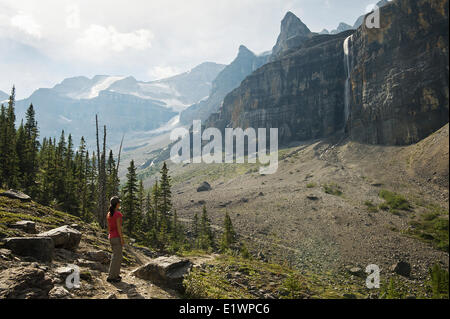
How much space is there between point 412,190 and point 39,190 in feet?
180

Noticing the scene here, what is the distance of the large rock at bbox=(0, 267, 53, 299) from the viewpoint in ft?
18.7

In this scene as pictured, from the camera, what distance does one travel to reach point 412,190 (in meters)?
41.2

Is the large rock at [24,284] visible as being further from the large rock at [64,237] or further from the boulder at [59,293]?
the large rock at [64,237]

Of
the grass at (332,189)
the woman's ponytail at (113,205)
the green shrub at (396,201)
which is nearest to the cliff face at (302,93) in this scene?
the grass at (332,189)

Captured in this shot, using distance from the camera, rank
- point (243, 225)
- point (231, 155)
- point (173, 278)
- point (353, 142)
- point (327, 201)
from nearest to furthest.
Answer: point (173, 278) < point (243, 225) < point (327, 201) < point (353, 142) < point (231, 155)

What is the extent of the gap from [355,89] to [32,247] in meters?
108

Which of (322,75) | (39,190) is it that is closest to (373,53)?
(322,75)

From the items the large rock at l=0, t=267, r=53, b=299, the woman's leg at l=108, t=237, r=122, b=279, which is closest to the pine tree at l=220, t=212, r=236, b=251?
the woman's leg at l=108, t=237, r=122, b=279

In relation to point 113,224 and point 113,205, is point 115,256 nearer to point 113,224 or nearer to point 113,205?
point 113,224

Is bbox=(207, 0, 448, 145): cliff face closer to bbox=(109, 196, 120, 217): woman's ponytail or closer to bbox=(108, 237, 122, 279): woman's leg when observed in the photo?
bbox=(109, 196, 120, 217): woman's ponytail

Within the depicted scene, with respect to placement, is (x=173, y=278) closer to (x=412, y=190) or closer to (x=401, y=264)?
(x=401, y=264)

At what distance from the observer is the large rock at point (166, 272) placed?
28.5ft

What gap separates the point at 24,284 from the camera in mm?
5965

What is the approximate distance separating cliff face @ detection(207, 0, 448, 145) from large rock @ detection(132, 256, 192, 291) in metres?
29.7
